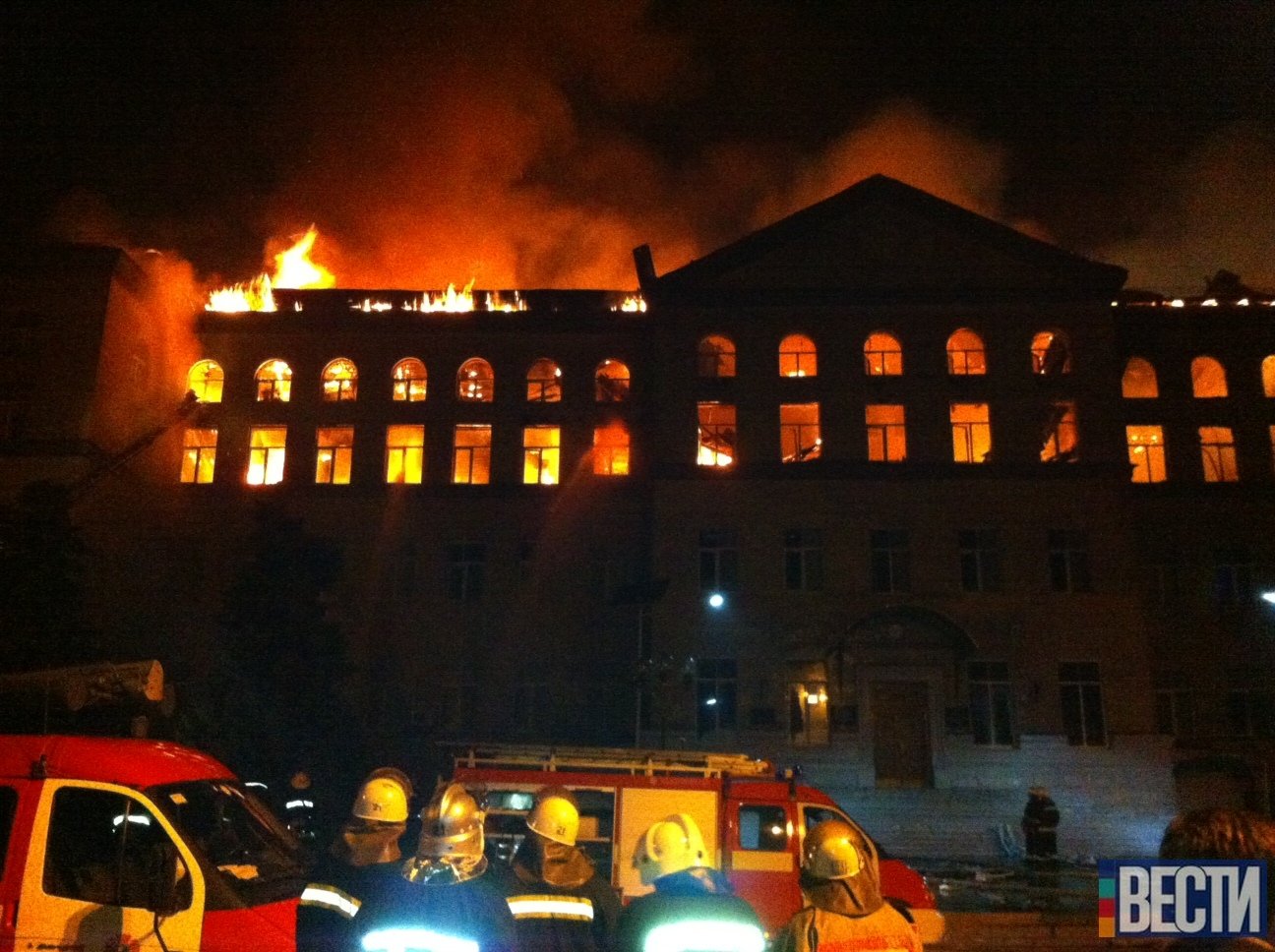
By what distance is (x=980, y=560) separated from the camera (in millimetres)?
25250

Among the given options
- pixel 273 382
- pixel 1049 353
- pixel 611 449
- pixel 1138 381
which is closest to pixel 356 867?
pixel 611 449

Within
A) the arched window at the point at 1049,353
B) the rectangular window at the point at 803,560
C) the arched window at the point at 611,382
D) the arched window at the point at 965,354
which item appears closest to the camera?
the rectangular window at the point at 803,560

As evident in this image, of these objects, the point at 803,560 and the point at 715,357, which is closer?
the point at 803,560

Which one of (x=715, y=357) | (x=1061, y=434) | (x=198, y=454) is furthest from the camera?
(x=198, y=454)

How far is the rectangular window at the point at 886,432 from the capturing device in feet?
86.8

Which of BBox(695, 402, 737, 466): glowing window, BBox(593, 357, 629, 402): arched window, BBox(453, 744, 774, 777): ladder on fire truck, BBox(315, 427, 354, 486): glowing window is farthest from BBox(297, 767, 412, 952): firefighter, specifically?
BBox(315, 427, 354, 486): glowing window

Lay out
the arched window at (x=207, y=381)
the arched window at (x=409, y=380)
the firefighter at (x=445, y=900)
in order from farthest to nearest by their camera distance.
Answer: the arched window at (x=207, y=381) < the arched window at (x=409, y=380) < the firefighter at (x=445, y=900)

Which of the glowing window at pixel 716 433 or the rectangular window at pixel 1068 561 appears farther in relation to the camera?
the glowing window at pixel 716 433

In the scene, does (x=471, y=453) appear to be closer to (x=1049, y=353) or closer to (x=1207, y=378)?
(x=1049, y=353)

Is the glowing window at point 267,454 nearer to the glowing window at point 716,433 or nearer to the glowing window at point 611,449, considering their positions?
the glowing window at point 611,449

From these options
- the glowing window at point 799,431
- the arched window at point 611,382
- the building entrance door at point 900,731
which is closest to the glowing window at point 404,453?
the arched window at point 611,382

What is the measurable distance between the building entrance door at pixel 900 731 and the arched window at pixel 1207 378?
Result: 13747mm

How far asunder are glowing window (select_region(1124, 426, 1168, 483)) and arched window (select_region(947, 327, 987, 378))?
5561 mm

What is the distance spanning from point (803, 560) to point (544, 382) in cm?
1006
